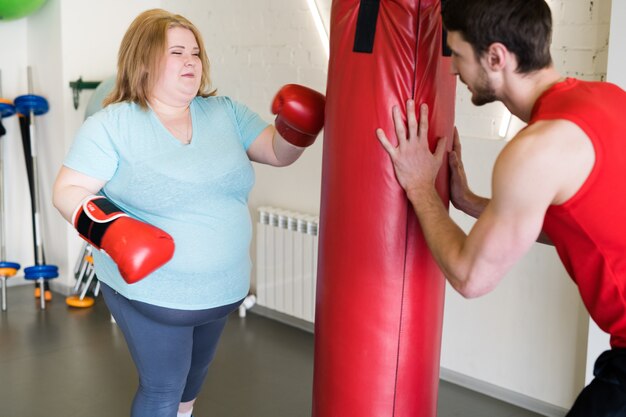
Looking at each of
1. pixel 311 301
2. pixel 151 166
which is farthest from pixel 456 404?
pixel 151 166

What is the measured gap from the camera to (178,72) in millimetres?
2148

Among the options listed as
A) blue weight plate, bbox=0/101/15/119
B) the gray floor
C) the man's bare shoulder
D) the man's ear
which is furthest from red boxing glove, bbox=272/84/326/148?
blue weight plate, bbox=0/101/15/119

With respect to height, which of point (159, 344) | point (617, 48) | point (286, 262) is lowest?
point (286, 262)

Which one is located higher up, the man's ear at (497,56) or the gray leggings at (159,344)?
the man's ear at (497,56)

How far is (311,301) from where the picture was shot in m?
4.12

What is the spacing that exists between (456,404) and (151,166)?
1.91 metres

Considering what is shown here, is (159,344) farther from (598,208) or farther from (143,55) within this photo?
(598,208)

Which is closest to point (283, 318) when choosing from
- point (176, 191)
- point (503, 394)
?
point (503, 394)

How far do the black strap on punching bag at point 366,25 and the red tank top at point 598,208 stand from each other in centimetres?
43

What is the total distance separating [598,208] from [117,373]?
2756mm

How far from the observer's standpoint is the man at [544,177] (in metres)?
1.42

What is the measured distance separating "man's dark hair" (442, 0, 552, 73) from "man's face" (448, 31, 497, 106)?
0.06ft

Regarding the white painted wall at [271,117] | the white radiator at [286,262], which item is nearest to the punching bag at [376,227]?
the white painted wall at [271,117]

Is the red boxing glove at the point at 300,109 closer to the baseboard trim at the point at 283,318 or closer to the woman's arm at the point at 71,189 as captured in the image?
the woman's arm at the point at 71,189
